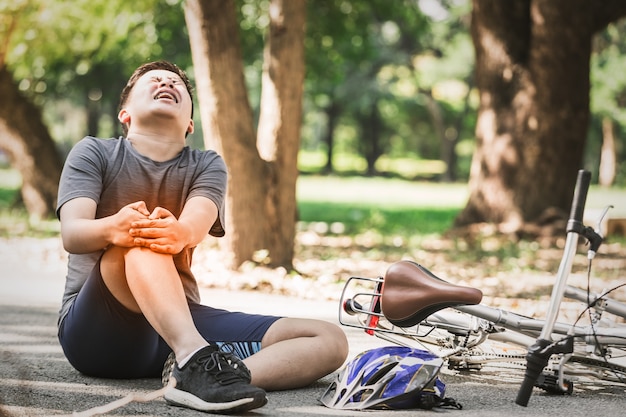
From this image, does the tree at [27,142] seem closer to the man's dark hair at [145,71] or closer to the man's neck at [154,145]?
the man's dark hair at [145,71]

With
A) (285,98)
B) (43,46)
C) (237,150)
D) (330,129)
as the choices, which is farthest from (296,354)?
(330,129)

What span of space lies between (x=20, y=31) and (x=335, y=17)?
5787 mm

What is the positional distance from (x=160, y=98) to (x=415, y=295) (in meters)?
1.44

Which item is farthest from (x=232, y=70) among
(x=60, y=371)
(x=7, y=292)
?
(x=60, y=371)

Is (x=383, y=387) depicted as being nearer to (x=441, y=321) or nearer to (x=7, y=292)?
(x=441, y=321)

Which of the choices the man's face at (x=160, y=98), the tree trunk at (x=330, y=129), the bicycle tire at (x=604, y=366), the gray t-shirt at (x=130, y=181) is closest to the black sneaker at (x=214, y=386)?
the gray t-shirt at (x=130, y=181)

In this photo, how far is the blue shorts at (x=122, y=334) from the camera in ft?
12.7

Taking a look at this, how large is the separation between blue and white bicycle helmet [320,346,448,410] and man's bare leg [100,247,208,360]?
2.04ft

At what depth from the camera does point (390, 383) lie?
3.73 m

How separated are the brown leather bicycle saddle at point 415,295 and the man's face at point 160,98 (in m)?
1.21

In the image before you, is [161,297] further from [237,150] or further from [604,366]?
[237,150]

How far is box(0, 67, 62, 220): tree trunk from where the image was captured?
15.8 m

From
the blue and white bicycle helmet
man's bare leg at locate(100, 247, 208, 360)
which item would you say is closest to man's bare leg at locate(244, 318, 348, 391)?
the blue and white bicycle helmet

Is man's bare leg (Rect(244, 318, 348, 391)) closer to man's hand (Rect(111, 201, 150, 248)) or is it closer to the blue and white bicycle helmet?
the blue and white bicycle helmet
